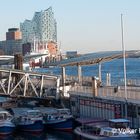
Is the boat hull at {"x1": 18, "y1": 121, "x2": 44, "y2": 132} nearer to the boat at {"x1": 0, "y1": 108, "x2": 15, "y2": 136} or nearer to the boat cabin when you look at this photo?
the boat at {"x1": 0, "y1": 108, "x2": 15, "y2": 136}

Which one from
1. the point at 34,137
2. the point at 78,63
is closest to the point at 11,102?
the point at 78,63

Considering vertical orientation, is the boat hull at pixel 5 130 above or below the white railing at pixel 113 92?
below

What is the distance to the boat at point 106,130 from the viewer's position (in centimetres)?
4772

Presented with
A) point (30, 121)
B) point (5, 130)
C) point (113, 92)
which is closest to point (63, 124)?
point (30, 121)

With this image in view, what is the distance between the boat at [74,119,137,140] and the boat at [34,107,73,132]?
24.5ft

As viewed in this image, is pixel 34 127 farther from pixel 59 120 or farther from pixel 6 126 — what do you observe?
pixel 6 126

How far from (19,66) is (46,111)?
2116 cm

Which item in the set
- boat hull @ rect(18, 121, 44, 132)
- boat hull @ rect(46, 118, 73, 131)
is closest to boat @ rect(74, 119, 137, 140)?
boat hull @ rect(46, 118, 73, 131)

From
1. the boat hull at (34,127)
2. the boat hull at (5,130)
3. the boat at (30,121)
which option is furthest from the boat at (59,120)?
the boat hull at (5,130)

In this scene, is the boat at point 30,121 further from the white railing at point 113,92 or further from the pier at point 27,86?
the pier at point 27,86

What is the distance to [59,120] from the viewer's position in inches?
2467

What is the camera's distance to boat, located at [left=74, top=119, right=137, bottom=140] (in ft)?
157

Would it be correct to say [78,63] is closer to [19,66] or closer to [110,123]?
[19,66]

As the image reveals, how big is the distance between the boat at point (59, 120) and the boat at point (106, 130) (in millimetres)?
7453
